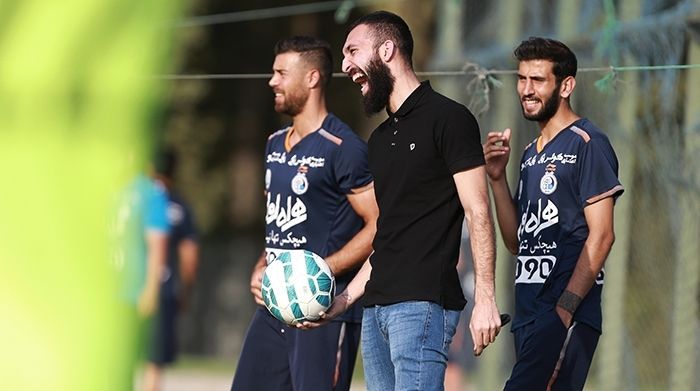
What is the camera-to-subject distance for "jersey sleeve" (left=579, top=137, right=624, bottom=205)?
7164 mm

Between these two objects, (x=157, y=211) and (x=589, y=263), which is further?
(x=157, y=211)

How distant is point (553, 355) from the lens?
7262 mm

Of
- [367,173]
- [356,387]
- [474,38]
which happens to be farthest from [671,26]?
[356,387]

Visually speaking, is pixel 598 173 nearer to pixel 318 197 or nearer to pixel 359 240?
pixel 359 240

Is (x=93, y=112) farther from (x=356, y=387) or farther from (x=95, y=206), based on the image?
(x=356, y=387)

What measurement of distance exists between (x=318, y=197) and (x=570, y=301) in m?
1.59

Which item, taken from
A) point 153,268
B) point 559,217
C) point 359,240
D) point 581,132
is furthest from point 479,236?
point 153,268

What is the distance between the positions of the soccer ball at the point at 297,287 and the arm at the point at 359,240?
0.55 metres

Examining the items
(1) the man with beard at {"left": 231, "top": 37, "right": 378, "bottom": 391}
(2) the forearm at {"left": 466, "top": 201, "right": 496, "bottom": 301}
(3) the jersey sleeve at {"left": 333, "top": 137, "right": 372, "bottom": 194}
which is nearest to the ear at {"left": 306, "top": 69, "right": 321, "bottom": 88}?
(1) the man with beard at {"left": 231, "top": 37, "right": 378, "bottom": 391}

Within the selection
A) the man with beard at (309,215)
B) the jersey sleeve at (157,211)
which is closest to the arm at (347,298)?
the man with beard at (309,215)

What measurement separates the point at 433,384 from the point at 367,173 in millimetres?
1873

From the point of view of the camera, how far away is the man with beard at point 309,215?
8023 millimetres

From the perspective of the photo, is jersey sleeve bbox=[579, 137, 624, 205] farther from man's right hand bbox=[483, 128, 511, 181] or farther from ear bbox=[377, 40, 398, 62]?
ear bbox=[377, 40, 398, 62]

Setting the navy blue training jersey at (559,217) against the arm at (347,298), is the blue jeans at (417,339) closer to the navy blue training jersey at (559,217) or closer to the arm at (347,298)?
the arm at (347,298)
